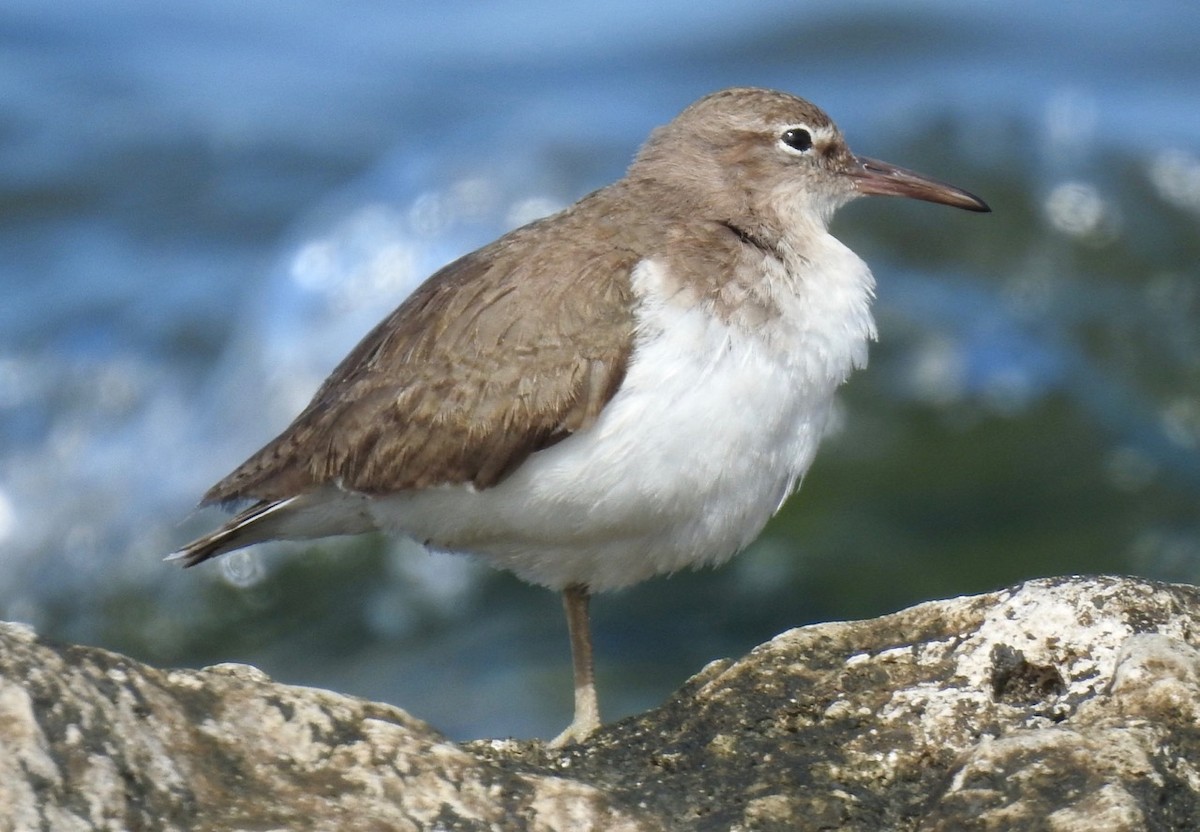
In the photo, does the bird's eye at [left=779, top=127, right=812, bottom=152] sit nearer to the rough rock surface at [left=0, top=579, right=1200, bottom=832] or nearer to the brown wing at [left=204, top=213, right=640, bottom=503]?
the brown wing at [left=204, top=213, right=640, bottom=503]

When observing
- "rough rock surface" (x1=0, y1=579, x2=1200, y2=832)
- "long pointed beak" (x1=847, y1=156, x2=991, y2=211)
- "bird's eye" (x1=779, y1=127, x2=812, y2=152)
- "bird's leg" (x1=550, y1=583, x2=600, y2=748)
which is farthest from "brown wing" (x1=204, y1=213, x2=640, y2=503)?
"long pointed beak" (x1=847, y1=156, x2=991, y2=211)

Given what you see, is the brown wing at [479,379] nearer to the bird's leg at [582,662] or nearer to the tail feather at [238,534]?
the tail feather at [238,534]

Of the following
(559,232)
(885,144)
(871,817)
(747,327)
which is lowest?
(871,817)

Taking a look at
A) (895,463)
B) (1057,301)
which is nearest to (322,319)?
(895,463)

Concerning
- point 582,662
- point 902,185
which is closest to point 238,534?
point 582,662

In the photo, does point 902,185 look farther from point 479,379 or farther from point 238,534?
point 238,534

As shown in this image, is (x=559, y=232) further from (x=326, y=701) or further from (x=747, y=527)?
(x=326, y=701)
